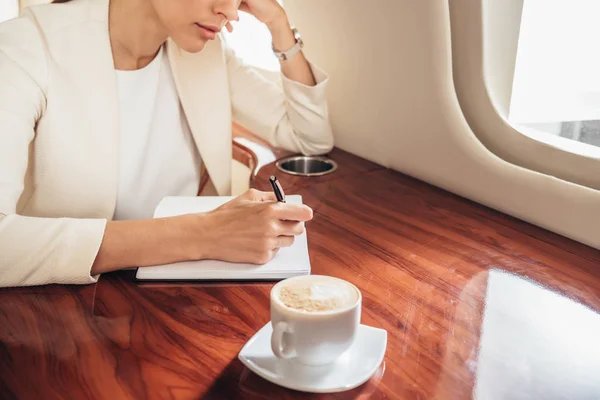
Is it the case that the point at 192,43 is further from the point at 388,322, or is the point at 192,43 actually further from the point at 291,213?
the point at 388,322

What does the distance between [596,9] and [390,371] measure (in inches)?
28.5

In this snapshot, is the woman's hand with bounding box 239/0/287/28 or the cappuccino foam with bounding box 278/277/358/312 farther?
the woman's hand with bounding box 239/0/287/28

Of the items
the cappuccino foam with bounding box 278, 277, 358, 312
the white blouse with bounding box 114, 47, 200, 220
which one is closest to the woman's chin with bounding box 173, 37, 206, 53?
the white blouse with bounding box 114, 47, 200, 220

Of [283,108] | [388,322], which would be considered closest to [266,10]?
[283,108]

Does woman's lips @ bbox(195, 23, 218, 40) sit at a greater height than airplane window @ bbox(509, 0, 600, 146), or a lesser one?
greater

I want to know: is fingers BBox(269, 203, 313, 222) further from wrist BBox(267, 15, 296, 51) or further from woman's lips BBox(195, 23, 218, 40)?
wrist BBox(267, 15, 296, 51)

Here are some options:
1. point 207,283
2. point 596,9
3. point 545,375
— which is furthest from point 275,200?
point 596,9

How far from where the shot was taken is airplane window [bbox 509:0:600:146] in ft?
3.29

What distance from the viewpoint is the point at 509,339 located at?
73 cm

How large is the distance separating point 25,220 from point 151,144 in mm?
466

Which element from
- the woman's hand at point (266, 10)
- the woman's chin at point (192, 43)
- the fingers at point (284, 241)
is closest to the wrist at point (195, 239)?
the fingers at point (284, 241)

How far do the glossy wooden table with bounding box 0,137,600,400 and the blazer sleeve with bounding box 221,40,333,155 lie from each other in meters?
0.42

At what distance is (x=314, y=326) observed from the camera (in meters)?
0.60

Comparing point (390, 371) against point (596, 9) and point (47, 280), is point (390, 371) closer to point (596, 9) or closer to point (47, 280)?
point (47, 280)
